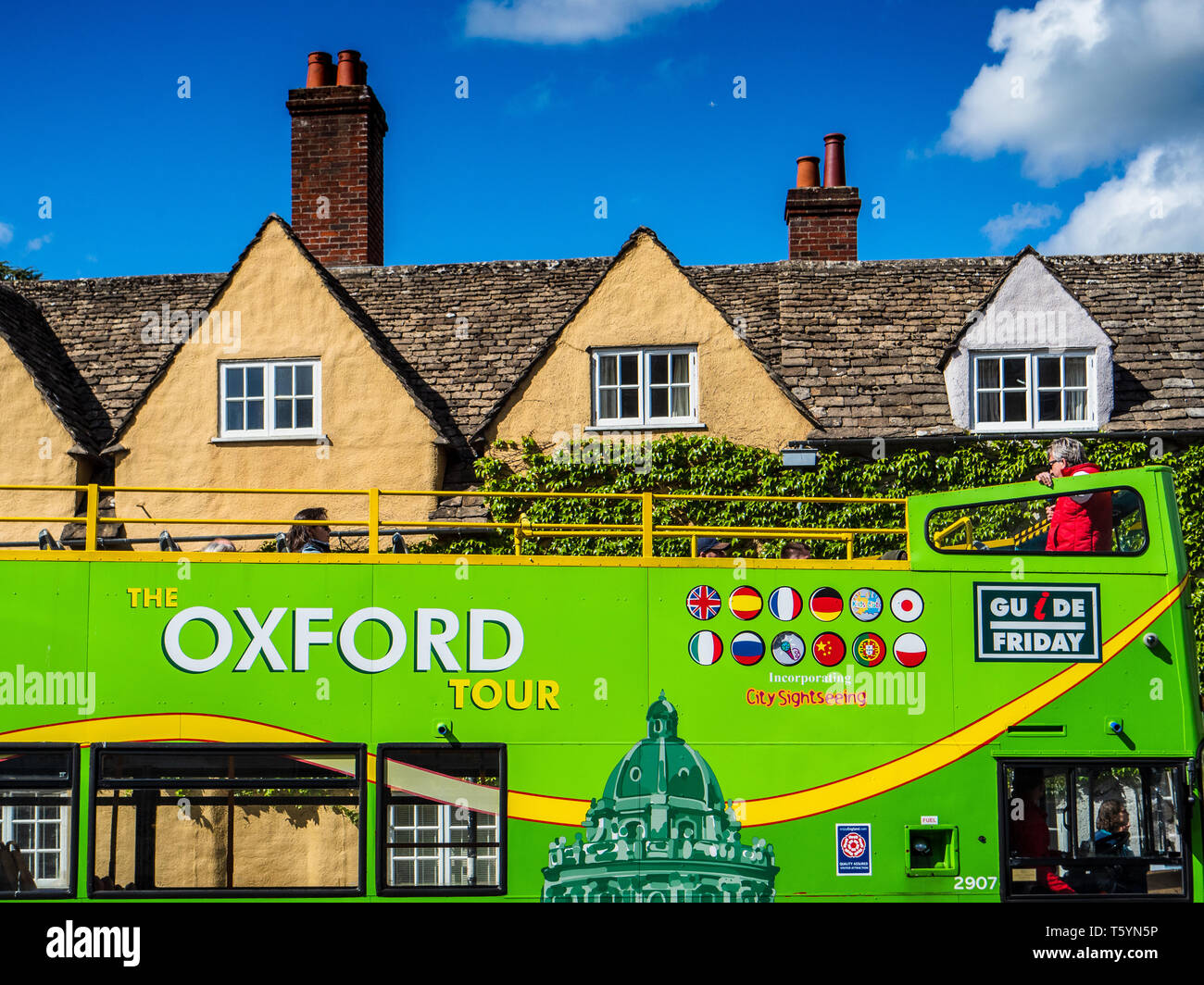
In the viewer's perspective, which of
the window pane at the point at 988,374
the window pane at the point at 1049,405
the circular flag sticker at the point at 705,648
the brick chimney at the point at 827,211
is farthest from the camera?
the brick chimney at the point at 827,211

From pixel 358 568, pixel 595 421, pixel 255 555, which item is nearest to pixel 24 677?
pixel 255 555

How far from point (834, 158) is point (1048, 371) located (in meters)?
5.93

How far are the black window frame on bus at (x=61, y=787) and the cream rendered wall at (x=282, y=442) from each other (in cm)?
885

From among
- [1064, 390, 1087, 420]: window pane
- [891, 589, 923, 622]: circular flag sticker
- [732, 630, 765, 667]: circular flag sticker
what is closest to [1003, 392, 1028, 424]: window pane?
[1064, 390, 1087, 420]: window pane

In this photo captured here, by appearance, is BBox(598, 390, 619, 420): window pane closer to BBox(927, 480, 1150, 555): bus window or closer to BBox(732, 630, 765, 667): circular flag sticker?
BBox(927, 480, 1150, 555): bus window

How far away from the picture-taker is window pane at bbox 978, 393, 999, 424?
50.0 feet

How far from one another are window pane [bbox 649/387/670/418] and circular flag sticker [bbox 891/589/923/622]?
935 centimetres

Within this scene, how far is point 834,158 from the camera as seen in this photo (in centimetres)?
1867

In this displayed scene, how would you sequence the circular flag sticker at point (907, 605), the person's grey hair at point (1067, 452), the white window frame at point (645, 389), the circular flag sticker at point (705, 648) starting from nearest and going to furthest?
the circular flag sticker at point (705, 648)
the circular flag sticker at point (907, 605)
the person's grey hair at point (1067, 452)
the white window frame at point (645, 389)

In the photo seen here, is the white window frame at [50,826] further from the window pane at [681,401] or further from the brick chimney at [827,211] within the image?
the brick chimney at [827,211]

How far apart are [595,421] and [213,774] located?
9.96m

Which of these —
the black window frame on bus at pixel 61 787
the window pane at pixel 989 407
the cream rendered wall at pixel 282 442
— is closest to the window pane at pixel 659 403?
the cream rendered wall at pixel 282 442

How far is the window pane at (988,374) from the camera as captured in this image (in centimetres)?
1535
